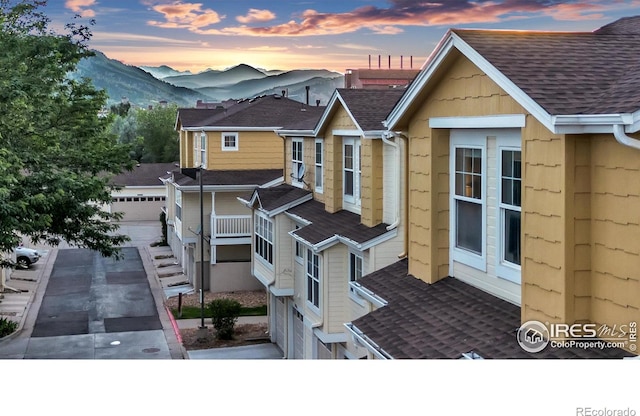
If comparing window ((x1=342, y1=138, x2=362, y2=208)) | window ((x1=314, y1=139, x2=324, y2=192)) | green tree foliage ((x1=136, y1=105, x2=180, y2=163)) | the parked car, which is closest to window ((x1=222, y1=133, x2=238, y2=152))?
green tree foliage ((x1=136, y1=105, x2=180, y2=163))

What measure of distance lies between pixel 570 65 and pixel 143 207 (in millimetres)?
32587

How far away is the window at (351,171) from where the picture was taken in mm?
13604

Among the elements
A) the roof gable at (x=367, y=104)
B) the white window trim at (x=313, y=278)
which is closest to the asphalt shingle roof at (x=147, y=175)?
the white window trim at (x=313, y=278)

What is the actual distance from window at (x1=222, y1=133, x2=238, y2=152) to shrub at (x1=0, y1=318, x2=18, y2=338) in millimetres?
8510

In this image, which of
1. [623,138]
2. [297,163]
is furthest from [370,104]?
[623,138]

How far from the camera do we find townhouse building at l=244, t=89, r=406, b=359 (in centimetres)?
1210

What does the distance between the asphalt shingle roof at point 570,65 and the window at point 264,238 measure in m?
10.4

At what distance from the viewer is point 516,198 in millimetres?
6828

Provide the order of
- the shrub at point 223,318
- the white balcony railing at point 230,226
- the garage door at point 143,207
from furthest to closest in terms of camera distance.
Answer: the garage door at point 143,207 < the white balcony railing at point 230,226 < the shrub at point 223,318

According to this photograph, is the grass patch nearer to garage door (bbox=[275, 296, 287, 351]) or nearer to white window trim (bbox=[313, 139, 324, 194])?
garage door (bbox=[275, 296, 287, 351])

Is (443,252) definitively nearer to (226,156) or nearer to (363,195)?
(363,195)

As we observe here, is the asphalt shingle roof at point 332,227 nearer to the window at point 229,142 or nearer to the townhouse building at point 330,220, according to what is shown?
the townhouse building at point 330,220
